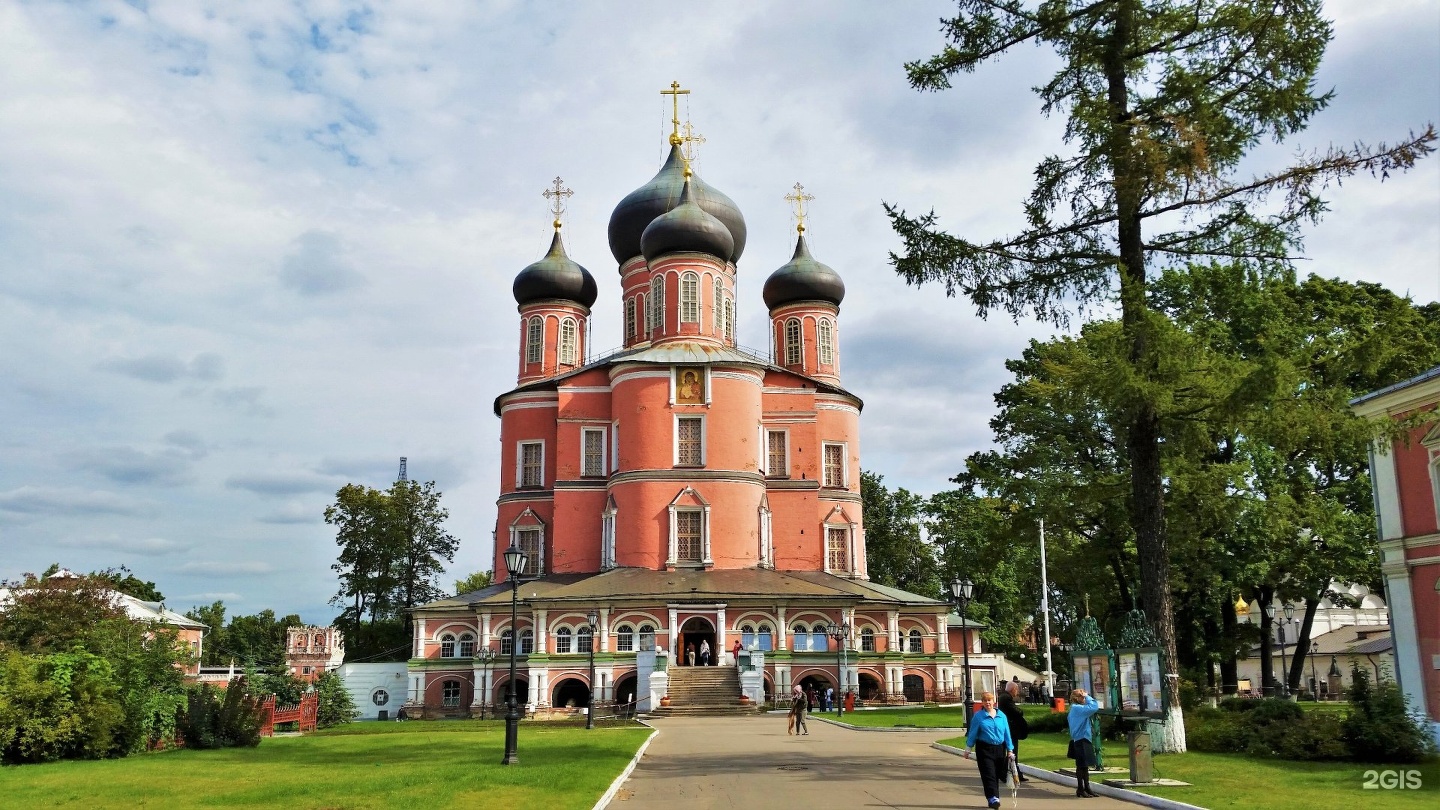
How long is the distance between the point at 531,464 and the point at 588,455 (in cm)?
324

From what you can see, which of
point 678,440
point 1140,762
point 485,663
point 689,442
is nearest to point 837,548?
point 689,442

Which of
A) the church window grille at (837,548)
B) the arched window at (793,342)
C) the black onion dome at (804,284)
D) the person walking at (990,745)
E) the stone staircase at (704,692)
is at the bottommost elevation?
the stone staircase at (704,692)

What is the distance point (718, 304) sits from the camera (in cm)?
4431

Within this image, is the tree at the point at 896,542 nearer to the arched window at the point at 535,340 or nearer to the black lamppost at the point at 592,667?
the arched window at the point at 535,340

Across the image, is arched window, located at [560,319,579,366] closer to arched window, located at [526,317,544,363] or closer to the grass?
arched window, located at [526,317,544,363]

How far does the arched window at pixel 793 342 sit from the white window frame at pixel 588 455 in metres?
9.91

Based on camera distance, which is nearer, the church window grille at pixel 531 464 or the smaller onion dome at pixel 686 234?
the smaller onion dome at pixel 686 234

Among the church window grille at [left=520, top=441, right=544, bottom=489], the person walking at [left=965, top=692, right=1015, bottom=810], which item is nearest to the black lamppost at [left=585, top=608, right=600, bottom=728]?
the church window grille at [left=520, top=441, right=544, bottom=489]

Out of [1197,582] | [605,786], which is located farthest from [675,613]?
[605,786]

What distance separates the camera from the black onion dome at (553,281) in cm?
4862

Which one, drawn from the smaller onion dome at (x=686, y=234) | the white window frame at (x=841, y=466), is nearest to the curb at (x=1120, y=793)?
the white window frame at (x=841, y=466)

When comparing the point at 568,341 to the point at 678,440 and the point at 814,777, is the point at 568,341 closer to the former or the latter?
the point at 678,440

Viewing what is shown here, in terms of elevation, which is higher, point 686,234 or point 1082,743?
point 686,234

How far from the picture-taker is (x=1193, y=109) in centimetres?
1557
